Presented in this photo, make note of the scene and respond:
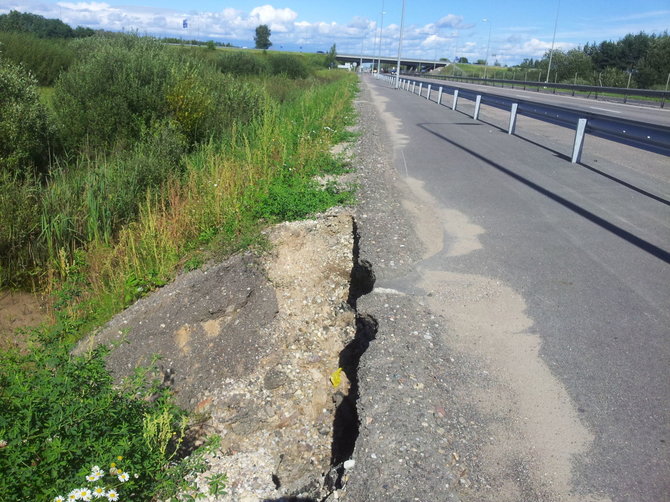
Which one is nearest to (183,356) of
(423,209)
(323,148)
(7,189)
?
(423,209)

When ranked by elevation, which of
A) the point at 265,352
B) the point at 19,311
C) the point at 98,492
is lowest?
the point at 19,311

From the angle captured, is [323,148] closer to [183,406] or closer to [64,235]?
[64,235]

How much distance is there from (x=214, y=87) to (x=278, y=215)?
36.7ft

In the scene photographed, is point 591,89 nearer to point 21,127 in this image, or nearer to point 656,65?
point 656,65

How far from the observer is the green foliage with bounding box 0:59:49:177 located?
1060 centimetres

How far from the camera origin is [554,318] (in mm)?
4590

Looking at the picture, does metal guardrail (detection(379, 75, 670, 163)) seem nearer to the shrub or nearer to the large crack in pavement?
the large crack in pavement

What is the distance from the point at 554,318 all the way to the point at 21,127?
10539mm

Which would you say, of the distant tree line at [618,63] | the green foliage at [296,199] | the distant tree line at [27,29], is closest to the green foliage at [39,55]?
the distant tree line at [27,29]

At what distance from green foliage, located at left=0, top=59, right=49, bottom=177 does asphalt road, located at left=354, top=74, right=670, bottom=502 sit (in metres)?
7.31

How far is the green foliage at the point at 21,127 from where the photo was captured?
1060cm

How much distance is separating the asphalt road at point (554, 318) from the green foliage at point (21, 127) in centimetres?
731

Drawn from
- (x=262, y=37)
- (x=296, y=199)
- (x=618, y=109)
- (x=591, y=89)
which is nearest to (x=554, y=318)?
(x=296, y=199)

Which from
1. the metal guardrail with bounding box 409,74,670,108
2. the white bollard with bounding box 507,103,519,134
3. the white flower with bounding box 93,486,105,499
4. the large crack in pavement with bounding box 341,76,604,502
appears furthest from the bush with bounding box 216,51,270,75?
the white flower with bounding box 93,486,105,499
